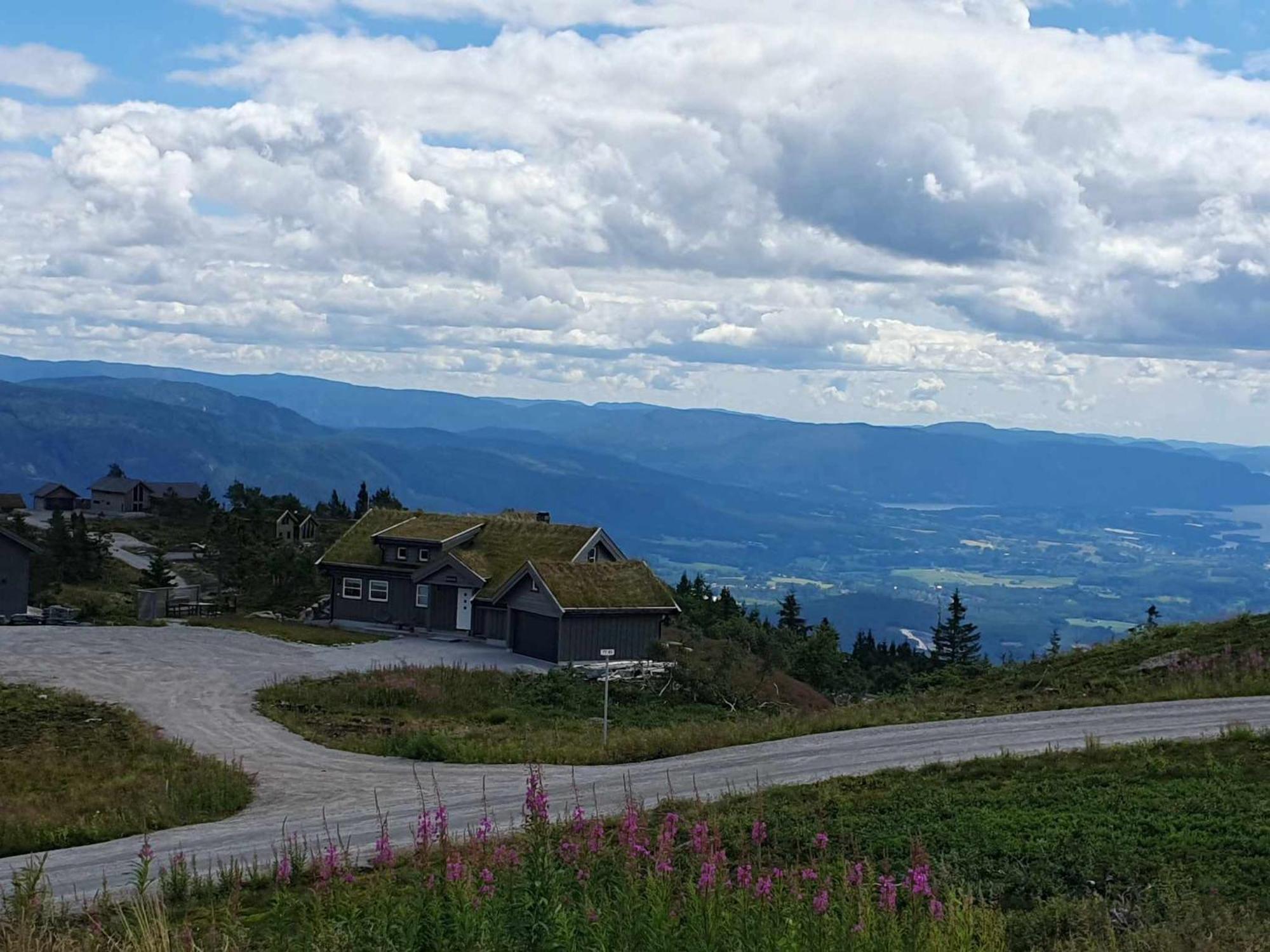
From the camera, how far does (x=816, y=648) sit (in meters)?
61.5

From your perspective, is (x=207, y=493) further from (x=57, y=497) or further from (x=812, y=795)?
(x=812, y=795)

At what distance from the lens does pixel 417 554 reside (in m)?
59.9

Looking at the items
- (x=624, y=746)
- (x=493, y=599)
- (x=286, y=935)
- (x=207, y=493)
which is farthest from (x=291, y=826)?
(x=207, y=493)

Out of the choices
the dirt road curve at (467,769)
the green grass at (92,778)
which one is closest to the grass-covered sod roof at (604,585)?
the dirt road curve at (467,769)

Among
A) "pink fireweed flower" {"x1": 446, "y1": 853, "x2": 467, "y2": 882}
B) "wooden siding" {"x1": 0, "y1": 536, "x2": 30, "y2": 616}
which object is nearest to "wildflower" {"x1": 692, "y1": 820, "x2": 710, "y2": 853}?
"pink fireweed flower" {"x1": 446, "y1": 853, "x2": 467, "y2": 882}

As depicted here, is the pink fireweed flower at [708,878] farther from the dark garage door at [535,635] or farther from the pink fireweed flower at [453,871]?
the dark garage door at [535,635]

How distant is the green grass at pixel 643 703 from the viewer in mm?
27234

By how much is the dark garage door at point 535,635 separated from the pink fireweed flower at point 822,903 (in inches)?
1661

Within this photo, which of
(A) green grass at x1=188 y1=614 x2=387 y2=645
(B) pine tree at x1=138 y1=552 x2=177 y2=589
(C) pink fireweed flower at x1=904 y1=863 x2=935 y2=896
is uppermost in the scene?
(C) pink fireweed flower at x1=904 y1=863 x2=935 y2=896

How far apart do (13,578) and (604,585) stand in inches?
1190

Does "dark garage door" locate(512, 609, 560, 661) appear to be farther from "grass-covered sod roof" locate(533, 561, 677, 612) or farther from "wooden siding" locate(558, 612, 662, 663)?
"grass-covered sod roof" locate(533, 561, 677, 612)

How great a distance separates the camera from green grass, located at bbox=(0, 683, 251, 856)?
21609mm

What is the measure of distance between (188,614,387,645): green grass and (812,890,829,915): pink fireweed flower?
47911 mm

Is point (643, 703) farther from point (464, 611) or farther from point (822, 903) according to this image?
point (822, 903)
